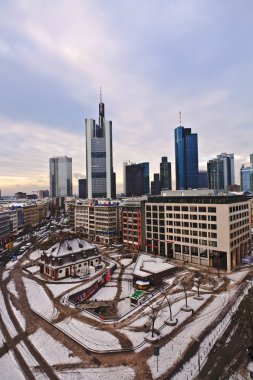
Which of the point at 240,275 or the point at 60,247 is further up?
the point at 60,247

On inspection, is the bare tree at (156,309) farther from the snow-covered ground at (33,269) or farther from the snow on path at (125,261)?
the snow-covered ground at (33,269)

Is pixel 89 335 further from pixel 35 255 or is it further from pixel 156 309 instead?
pixel 35 255

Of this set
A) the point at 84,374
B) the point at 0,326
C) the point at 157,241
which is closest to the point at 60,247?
the point at 0,326

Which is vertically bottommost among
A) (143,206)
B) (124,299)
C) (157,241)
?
(124,299)

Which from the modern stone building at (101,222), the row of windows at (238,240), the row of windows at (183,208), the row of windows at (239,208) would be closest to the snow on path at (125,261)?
the row of windows at (183,208)

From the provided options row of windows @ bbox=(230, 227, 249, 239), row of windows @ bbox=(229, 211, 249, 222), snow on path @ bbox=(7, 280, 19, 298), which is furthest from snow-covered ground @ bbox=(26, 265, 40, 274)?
row of windows @ bbox=(229, 211, 249, 222)

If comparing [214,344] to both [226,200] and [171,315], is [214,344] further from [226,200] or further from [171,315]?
[226,200]
